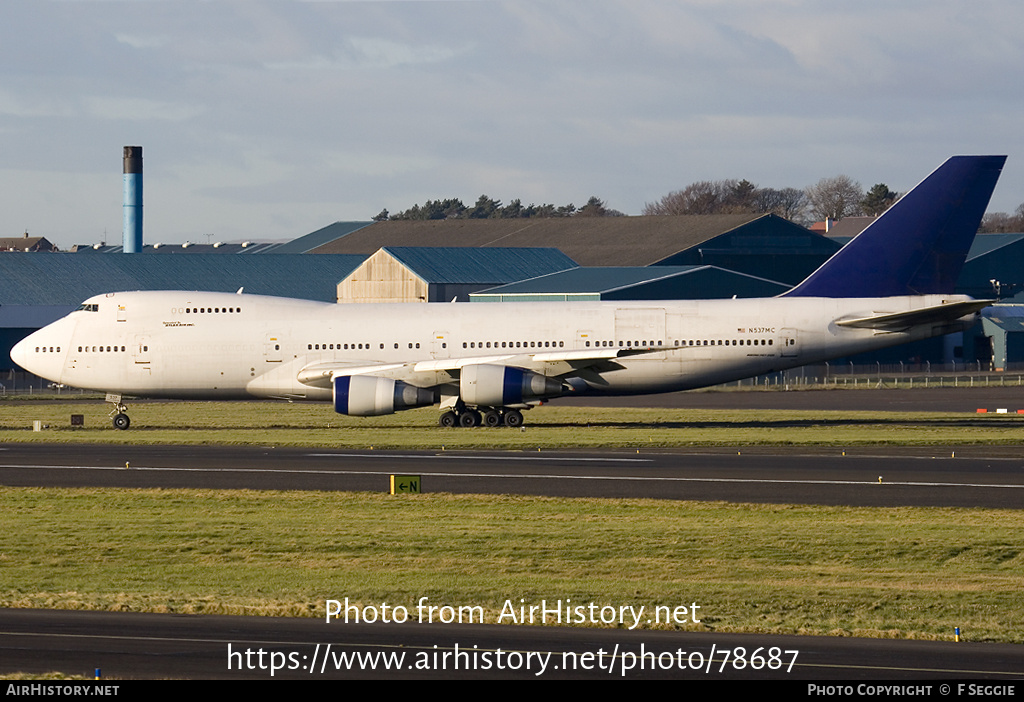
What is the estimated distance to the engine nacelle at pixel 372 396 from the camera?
47.9 metres

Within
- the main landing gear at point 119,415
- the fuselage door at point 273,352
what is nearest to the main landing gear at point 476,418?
the fuselage door at point 273,352

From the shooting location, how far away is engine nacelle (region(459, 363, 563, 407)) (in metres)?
47.9

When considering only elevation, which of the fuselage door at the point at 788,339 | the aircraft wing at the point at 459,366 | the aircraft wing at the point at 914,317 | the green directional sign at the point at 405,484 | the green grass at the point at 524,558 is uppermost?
the aircraft wing at the point at 914,317

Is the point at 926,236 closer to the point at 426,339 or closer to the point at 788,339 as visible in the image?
the point at 788,339

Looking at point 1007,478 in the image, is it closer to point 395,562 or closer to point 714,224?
point 395,562

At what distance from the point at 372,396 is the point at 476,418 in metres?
4.15

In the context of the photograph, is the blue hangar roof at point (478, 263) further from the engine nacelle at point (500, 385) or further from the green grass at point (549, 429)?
the engine nacelle at point (500, 385)

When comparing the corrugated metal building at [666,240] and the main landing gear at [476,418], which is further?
the corrugated metal building at [666,240]

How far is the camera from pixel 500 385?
157 ft

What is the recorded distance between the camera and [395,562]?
23.1 metres

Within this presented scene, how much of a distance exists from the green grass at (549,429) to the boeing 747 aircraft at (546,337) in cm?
156

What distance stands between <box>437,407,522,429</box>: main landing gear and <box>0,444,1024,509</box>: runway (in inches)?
347

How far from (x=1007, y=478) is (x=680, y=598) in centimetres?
1603

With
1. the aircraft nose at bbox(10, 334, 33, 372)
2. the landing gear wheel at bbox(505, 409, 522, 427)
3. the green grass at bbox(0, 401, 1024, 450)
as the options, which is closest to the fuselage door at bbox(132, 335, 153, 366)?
the green grass at bbox(0, 401, 1024, 450)
